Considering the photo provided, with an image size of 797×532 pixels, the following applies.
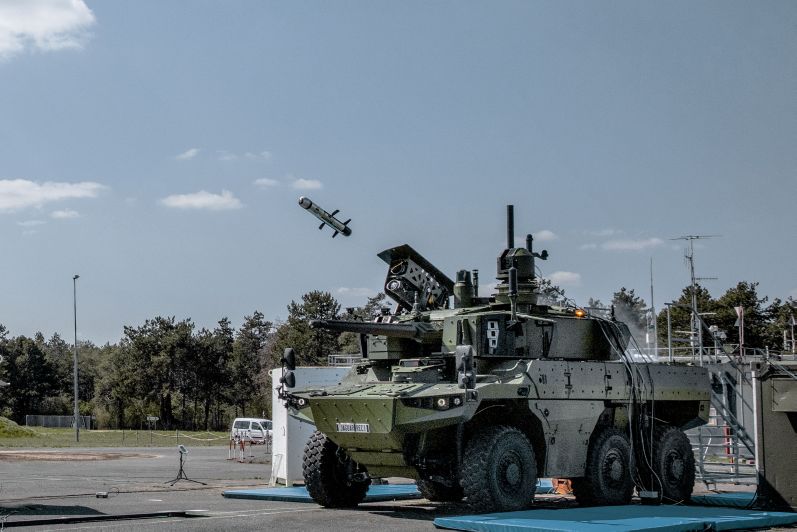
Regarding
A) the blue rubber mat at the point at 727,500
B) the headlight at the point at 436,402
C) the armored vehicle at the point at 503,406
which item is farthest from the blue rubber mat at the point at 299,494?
the blue rubber mat at the point at 727,500

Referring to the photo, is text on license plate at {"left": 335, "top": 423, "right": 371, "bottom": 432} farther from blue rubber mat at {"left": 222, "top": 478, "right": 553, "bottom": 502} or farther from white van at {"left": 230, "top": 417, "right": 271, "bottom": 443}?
white van at {"left": 230, "top": 417, "right": 271, "bottom": 443}

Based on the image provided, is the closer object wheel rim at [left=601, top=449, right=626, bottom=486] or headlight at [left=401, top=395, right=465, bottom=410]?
headlight at [left=401, top=395, right=465, bottom=410]

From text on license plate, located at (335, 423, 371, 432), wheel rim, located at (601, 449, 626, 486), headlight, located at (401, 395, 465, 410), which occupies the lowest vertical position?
wheel rim, located at (601, 449, 626, 486)

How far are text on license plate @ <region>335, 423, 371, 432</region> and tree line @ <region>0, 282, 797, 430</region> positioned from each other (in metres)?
50.0

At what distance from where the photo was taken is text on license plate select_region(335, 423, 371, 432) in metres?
14.6

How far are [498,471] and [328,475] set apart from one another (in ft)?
9.85

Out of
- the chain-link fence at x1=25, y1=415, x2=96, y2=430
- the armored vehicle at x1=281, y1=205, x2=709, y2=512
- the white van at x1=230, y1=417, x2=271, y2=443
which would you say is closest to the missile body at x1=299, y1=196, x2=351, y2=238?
the armored vehicle at x1=281, y1=205, x2=709, y2=512

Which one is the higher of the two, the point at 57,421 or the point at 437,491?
the point at 437,491

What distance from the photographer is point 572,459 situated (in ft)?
52.0

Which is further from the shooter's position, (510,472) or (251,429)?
(251,429)

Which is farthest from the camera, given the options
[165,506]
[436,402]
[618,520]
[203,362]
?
[203,362]

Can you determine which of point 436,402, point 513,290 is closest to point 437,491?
point 436,402

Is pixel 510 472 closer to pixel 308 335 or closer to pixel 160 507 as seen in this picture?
pixel 160 507

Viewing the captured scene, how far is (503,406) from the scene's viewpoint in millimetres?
15000
